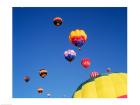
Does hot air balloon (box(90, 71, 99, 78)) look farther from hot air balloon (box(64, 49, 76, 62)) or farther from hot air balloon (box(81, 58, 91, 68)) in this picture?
hot air balloon (box(64, 49, 76, 62))

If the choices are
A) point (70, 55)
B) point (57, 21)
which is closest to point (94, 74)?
point (70, 55)

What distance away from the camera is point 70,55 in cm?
251

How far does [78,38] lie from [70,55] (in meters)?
0.17

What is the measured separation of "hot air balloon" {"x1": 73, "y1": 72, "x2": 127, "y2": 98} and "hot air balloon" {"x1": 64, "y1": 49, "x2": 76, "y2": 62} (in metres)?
0.24

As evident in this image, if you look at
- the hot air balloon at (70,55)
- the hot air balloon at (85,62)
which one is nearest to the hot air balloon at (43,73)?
the hot air balloon at (70,55)

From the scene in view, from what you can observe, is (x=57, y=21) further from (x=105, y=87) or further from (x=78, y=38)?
(x=105, y=87)

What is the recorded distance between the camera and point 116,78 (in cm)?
248

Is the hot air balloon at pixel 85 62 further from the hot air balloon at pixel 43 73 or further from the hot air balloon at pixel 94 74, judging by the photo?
the hot air balloon at pixel 43 73

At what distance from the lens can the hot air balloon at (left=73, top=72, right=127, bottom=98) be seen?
2.45 m

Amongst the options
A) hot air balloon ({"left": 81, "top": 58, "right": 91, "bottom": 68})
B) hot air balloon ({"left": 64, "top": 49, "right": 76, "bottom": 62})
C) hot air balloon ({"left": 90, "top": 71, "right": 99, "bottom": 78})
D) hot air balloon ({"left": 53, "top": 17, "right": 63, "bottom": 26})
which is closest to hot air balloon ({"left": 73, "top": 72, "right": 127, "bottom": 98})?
hot air balloon ({"left": 90, "top": 71, "right": 99, "bottom": 78})

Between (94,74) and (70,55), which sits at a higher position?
(70,55)

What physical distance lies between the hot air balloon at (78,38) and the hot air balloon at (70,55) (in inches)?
2.8
